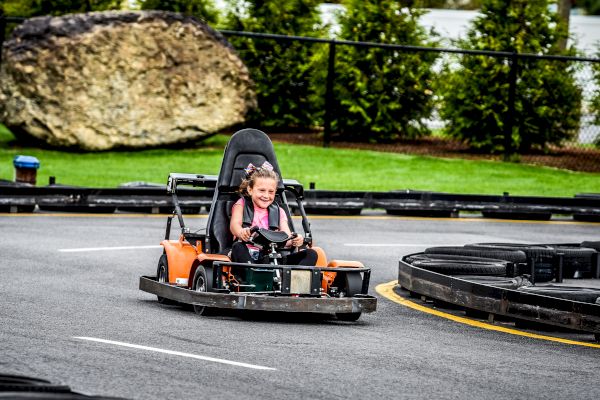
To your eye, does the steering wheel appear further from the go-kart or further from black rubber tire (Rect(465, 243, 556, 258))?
black rubber tire (Rect(465, 243, 556, 258))

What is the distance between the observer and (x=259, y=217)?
39.3ft

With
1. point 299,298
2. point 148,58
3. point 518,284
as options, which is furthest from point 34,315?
point 148,58

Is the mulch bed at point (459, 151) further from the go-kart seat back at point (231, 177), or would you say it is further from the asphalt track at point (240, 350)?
the go-kart seat back at point (231, 177)

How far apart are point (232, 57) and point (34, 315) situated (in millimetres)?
17930

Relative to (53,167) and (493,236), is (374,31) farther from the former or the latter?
(493,236)

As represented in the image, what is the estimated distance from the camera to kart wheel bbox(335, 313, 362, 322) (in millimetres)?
11375

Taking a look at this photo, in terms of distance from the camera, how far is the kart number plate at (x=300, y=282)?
11.0m

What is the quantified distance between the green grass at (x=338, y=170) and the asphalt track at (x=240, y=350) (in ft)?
33.5

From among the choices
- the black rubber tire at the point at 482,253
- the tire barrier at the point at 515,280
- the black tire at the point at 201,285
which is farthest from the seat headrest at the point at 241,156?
the black rubber tire at the point at 482,253

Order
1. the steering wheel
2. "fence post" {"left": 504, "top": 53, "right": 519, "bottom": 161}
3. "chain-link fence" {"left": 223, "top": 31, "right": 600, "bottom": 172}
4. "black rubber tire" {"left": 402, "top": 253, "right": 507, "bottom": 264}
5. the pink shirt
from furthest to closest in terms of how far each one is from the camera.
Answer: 1. "chain-link fence" {"left": 223, "top": 31, "right": 600, "bottom": 172}
2. "fence post" {"left": 504, "top": 53, "right": 519, "bottom": 161}
3. "black rubber tire" {"left": 402, "top": 253, "right": 507, "bottom": 264}
4. the pink shirt
5. the steering wheel

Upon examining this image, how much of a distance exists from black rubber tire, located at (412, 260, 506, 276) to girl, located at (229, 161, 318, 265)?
A: 194 cm

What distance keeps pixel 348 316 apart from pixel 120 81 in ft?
53.5

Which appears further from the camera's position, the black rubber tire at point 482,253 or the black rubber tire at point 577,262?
the black rubber tire at point 577,262

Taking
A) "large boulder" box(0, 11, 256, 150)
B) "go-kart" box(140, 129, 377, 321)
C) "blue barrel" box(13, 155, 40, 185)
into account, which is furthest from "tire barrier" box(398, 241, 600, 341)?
"large boulder" box(0, 11, 256, 150)
